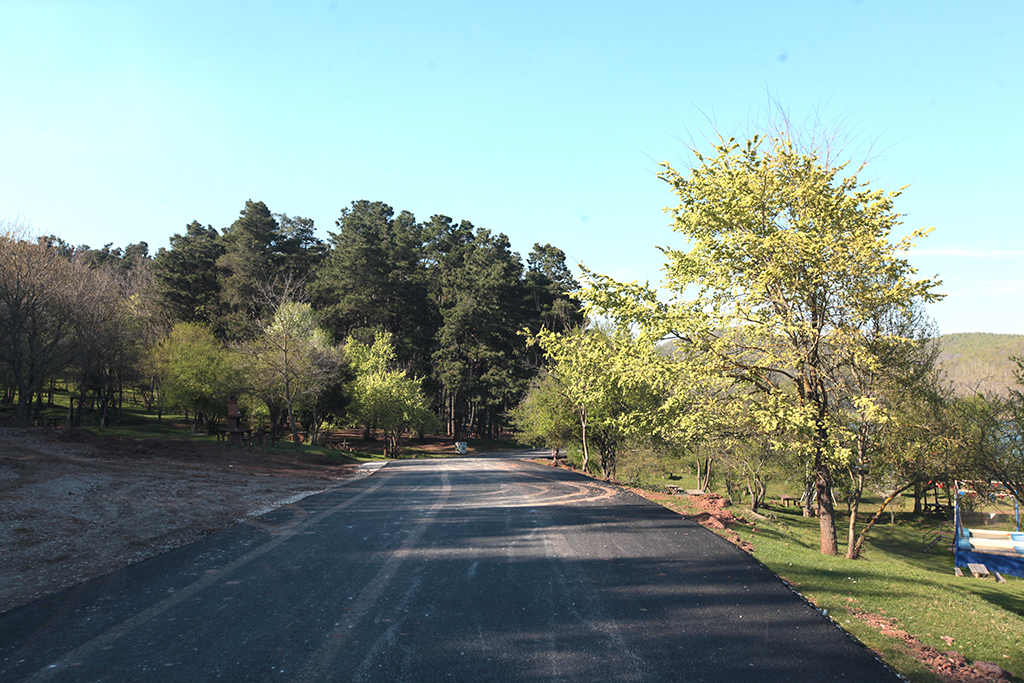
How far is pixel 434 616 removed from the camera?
19.9ft

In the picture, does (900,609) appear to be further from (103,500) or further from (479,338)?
(479,338)

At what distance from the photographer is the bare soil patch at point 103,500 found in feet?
24.9

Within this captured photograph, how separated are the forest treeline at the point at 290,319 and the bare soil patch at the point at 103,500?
866 cm

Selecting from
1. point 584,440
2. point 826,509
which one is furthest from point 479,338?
point 826,509

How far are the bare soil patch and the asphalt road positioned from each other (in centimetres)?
73

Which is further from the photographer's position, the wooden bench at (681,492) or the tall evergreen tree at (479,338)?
the tall evergreen tree at (479,338)

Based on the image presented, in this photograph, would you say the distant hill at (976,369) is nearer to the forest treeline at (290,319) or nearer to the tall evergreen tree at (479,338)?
the forest treeline at (290,319)

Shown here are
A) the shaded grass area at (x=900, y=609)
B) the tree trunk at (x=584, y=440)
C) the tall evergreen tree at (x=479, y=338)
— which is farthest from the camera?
the tall evergreen tree at (x=479, y=338)

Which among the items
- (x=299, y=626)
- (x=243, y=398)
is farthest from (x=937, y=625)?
(x=243, y=398)

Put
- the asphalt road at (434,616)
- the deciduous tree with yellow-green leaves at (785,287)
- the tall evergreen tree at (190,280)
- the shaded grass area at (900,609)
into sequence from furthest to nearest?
the tall evergreen tree at (190,280), the deciduous tree with yellow-green leaves at (785,287), the shaded grass area at (900,609), the asphalt road at (434,616)

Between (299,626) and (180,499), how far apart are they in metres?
8.09

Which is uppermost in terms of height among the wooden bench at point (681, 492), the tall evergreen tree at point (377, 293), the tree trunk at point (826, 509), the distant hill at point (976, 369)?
the tall evergreen tree at point (377, 293)

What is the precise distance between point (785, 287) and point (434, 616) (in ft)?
34.7

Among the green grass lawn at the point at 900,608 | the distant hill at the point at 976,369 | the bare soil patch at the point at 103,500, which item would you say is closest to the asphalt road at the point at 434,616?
the green grass lawn at the point at 900,608
